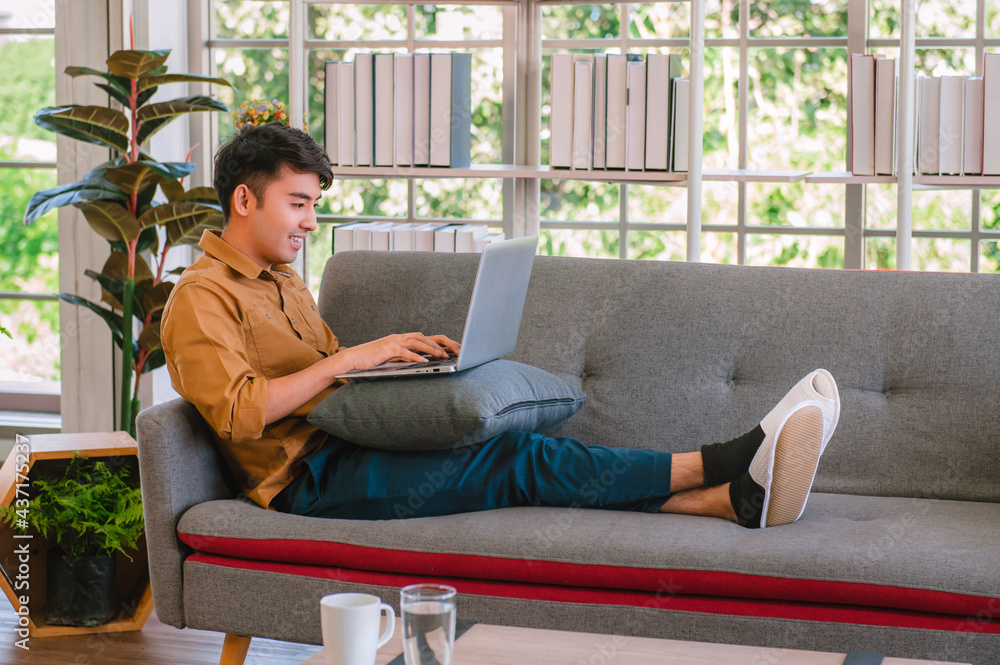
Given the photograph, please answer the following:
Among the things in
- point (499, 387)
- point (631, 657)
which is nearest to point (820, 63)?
point (499, 387)

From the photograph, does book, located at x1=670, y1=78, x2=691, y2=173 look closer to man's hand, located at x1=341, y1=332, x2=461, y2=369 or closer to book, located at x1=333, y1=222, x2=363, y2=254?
book, located at x1=333, y1=222, x2=363, y2=254

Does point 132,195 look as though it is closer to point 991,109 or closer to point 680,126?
point 680,126

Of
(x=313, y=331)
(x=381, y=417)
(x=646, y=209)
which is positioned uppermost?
(x=646, y=209)

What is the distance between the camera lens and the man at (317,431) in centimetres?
171

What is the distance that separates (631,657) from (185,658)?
4.47 ft

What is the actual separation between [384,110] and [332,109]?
157 millimetres

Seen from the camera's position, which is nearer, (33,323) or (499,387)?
(499,387)

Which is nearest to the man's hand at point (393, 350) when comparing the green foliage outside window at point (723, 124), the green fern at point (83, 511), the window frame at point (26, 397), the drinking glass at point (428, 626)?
the green fern at point (83, 511)

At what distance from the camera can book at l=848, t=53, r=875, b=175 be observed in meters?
2.66

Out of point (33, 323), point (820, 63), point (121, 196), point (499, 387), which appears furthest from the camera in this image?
point (33, 323)

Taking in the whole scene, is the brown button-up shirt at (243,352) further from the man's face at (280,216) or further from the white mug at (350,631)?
the white mug at (350,631)

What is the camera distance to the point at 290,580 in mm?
1754

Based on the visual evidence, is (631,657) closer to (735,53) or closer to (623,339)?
(623,339)

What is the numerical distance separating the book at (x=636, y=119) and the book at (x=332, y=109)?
0.83 m
